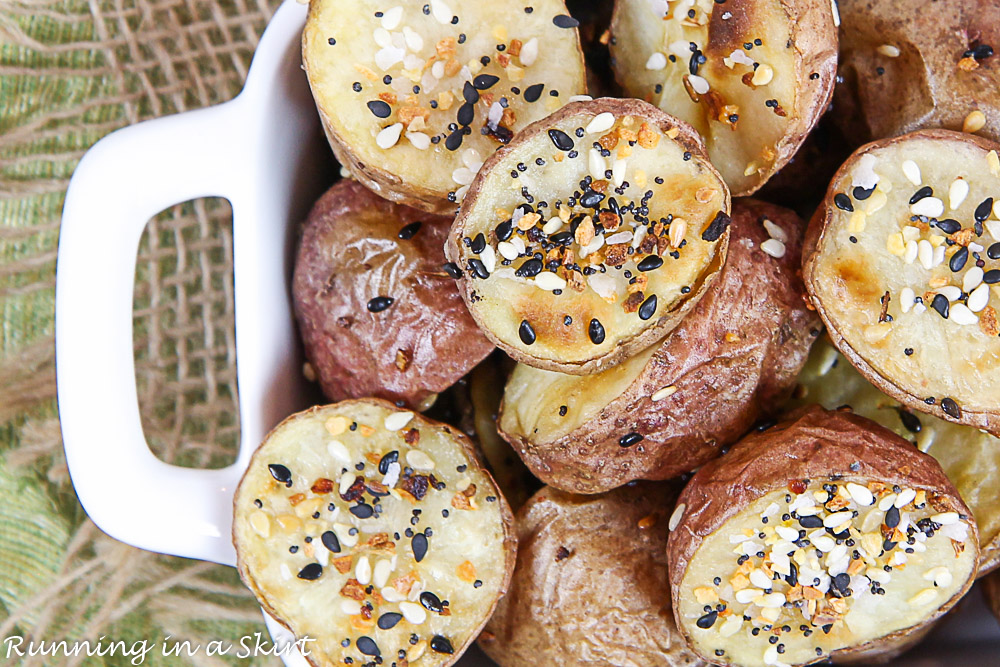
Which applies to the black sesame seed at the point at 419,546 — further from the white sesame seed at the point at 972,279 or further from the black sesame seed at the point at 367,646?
the white sesame seed at the point at 972,279

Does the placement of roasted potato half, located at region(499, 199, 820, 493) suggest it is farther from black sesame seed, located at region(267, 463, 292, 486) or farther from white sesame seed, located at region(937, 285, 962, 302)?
black sesame seed, located at region(267, 463, 292, 486)

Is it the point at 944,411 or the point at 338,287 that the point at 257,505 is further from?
the point at 944,411

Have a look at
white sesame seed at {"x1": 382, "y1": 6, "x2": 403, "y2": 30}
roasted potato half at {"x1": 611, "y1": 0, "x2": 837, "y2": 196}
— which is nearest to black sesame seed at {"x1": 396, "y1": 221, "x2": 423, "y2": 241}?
white sesame seed at {"x1": 382, "y1": 6, "x2": 403, "y2": 30}

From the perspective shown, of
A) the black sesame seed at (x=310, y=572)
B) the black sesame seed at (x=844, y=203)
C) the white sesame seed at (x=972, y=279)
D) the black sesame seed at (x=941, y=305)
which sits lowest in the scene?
the black sesame seed at (x=310, y=572)

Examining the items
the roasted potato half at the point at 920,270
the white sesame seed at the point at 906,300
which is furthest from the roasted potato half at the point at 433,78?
the white sesame seed at the point at 906,300

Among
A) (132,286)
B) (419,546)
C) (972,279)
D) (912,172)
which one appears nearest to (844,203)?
(912,172)

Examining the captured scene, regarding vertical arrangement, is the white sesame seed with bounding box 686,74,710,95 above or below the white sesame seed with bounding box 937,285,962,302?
above

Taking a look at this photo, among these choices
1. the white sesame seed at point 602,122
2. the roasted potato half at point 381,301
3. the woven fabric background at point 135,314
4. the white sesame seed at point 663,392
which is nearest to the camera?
the white sesame seed at point 602,122
